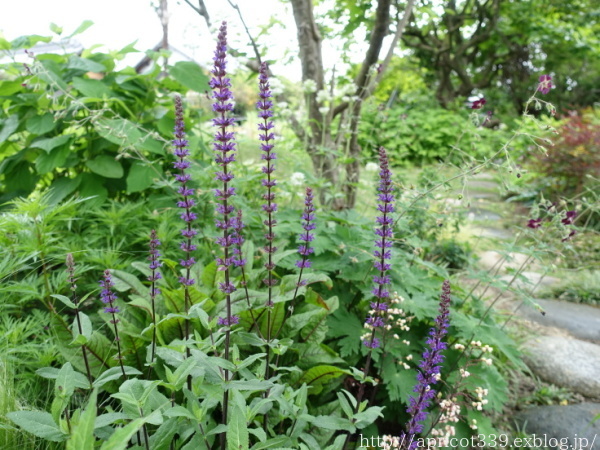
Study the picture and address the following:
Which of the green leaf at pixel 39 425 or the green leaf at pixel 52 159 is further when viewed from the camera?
the green leaf at pixel 52 159

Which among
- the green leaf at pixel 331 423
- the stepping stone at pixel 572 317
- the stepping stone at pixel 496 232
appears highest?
the green leaf at pixel 331 423

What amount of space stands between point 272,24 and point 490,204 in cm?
Result: 544

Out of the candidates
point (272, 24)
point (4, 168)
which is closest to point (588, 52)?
point (272, 24)

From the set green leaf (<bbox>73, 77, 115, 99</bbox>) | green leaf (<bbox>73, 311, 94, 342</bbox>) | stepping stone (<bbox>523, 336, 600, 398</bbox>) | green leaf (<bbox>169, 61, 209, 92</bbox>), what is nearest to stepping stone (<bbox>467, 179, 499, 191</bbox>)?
stepping stone (<bbox>523, 336, 600, 398</bbox>)

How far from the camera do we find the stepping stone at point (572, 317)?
3635mm

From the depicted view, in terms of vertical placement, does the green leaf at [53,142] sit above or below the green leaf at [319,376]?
above

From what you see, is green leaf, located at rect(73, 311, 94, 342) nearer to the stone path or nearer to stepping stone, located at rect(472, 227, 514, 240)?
the stone path

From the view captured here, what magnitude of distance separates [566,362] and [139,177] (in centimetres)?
317

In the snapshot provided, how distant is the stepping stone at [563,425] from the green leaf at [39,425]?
90.2 inches

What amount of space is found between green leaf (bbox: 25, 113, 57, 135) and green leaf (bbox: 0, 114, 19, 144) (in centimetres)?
10

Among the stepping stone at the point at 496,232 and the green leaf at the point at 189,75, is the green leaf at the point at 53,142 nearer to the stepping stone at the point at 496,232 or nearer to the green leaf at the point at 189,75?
the green leaf at the point at 189,75

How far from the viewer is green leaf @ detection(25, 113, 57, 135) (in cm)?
275

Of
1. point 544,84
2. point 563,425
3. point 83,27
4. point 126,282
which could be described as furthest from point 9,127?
point 563,425

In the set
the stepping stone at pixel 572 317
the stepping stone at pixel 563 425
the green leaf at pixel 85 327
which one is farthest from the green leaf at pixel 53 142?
the stepping stone at pixel 572 317
